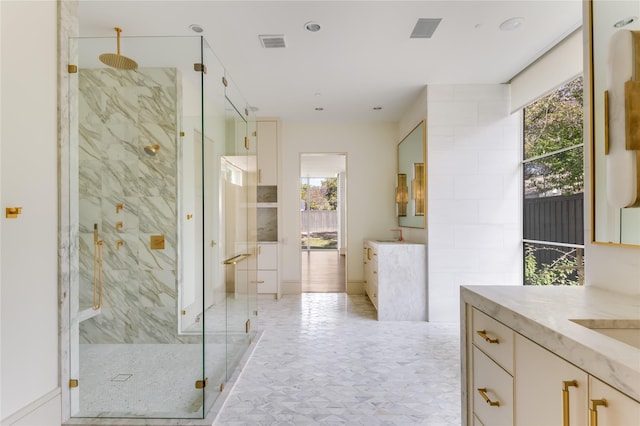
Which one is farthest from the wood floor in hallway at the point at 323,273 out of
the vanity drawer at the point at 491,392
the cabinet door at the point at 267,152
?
the vanity drawer at the point at 491,392

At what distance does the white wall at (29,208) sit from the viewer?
5.41ft

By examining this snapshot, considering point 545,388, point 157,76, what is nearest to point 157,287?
point 157,76

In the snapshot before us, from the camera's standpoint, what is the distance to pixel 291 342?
10.7 feet

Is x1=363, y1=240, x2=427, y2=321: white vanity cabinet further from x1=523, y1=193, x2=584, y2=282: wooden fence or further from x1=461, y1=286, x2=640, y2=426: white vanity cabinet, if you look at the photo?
x1=461, y1=286, x2=640, y2=426: white vanity cabinet

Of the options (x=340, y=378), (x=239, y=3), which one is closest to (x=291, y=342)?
(x=340, y=378)

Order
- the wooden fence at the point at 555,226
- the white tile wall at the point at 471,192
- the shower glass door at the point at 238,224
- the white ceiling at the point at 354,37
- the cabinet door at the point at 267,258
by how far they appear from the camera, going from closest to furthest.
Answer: the white ceiling at the point at 354,37, the shower glass door at the point at 238,224, the wooden fence at the point at 555,226, the white tile wall at the point at 471,192, the cabinet door at the point at 267,258

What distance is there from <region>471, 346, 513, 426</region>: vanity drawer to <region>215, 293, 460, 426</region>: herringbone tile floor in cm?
64

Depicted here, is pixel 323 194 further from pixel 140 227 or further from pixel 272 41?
pixel 140 227

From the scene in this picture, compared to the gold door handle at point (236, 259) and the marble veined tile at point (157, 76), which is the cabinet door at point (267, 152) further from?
the marble veined tile at point (157, 76)

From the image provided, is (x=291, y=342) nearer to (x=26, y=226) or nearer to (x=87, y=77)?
(x=26, y=226)

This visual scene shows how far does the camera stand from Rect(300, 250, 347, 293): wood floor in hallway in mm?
5801

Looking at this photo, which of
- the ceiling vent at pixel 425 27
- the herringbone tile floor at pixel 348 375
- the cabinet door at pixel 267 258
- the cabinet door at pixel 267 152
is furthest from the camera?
the cabinet door at pixel 267 152

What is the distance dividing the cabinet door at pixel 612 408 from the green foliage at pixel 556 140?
2654 millimetres

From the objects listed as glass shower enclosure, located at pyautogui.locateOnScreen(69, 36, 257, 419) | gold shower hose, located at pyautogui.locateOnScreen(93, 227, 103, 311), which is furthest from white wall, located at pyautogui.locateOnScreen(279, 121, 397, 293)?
gold shower hose, located at pyautogui.locateOnScreen(93, 227, 103, 311)
